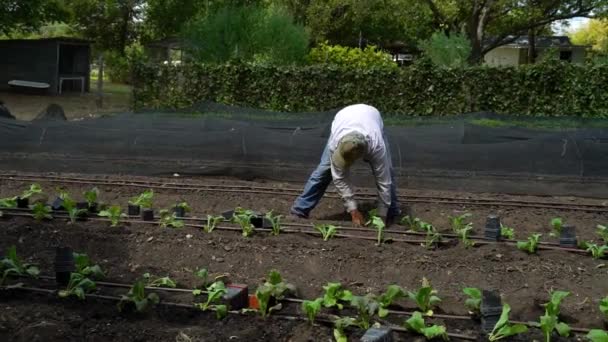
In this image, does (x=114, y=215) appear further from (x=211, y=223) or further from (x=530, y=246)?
(x=530, y=246)

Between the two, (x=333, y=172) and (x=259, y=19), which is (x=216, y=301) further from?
(x=259, y=19)

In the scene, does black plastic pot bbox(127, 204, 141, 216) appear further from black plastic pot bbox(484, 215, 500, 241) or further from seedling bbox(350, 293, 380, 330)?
seedling bbox(350, 293, 380, 330)

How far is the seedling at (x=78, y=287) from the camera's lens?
4422mm

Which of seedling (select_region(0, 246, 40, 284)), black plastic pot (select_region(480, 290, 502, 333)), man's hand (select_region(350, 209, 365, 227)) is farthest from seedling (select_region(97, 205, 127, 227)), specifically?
black plastic pot (select_region(480, 290, 502, 333))

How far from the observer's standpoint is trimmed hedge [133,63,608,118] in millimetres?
14883

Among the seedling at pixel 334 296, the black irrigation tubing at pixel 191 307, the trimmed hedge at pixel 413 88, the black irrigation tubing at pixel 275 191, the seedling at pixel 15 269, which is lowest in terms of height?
the black irrigation tubing at pixel 191 307

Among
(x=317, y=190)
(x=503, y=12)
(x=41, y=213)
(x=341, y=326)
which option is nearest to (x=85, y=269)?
(x=341, y=326)

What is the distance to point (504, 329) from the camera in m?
3.85

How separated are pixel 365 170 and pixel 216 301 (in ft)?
17.4

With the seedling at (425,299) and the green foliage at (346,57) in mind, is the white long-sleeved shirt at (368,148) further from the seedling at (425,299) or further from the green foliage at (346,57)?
the green foliage at (346,57)

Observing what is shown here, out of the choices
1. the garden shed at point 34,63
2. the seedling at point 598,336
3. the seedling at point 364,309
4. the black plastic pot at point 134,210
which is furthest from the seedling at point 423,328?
the garden shed at point 34,63

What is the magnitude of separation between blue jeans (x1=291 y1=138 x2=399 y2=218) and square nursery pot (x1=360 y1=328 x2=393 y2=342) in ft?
11.5

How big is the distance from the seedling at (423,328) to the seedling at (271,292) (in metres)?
0.80

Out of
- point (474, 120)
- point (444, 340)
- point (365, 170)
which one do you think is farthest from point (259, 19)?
point (444, 340)
